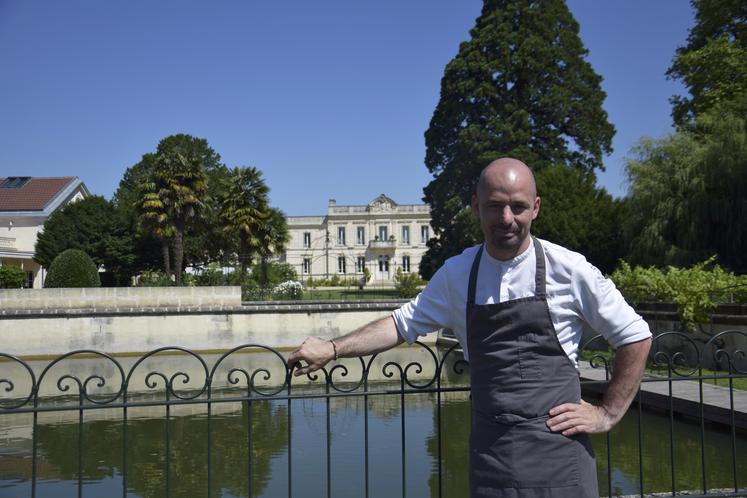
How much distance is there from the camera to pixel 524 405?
207cm

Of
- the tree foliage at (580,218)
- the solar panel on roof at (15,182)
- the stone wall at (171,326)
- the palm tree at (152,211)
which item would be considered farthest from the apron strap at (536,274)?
the solar panel on roof at (15,182)

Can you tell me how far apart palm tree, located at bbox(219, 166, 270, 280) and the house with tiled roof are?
48.2ft

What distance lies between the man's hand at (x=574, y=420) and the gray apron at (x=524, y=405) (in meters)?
0.02

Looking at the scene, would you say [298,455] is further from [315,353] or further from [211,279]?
[211,279]

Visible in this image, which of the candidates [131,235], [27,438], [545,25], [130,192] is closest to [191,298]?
[27,438]

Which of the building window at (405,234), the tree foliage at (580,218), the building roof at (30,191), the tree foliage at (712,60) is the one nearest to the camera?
the tree foliage at (712,60)

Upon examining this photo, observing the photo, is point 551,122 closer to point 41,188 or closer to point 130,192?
point 130,192

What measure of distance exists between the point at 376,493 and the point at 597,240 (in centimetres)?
1826

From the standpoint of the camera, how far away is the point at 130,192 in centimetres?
4256

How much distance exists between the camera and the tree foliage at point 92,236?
113ft

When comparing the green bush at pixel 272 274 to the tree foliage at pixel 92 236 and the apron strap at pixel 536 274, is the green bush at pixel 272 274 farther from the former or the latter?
the apron strap at pixel 536 274

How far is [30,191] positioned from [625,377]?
44.6 meters

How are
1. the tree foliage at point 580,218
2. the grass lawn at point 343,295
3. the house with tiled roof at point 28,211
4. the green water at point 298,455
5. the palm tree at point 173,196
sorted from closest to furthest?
the green water at point 298,455, the tree foliage at point 580,218, the palm tree at point 173,196, the grass lawn at point 343,295, the house with tiled roof at point 28,211

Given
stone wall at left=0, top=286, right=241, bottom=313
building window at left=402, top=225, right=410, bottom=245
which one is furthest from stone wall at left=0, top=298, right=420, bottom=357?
building window at left=402, top=225, right=410, bottom=245
